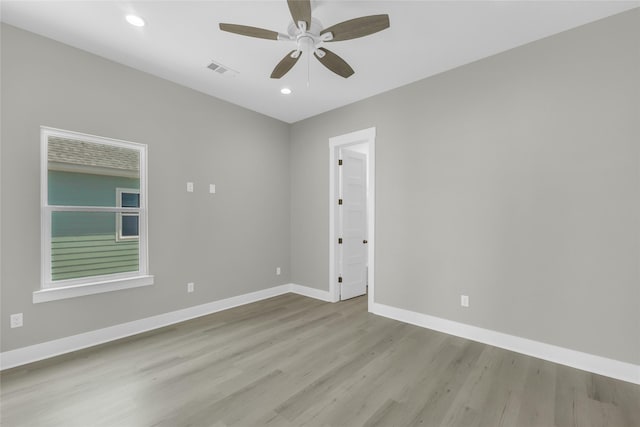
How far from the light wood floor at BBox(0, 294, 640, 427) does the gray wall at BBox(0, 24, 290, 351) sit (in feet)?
1.61

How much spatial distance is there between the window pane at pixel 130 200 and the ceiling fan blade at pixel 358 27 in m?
2.77

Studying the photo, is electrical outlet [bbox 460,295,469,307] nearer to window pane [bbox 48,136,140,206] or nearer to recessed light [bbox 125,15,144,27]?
window pane [bbox 48,136,140,206]

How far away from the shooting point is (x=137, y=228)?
3.35 metres

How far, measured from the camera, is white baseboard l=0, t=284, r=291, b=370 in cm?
255

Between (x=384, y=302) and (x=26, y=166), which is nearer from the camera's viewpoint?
(x=26, y=166)

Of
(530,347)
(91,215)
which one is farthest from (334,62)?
(530,347)

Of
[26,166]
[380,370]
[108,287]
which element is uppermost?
[26,166]

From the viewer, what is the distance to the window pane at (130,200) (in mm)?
3243

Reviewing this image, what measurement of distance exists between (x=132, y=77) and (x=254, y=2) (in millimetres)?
1947

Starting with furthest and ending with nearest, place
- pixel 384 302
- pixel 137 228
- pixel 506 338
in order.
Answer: pixel 384 302
pixel 137 228
pixel 506 338

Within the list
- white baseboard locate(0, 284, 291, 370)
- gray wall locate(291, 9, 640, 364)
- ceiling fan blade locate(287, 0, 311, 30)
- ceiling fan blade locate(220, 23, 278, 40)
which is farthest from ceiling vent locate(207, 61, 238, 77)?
white baseboard locate(0, 284, 291, 370)

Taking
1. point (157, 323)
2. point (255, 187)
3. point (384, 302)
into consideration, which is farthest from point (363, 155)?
point (157, 323)

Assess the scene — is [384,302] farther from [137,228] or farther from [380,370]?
[137,228]

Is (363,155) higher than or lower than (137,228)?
higher
